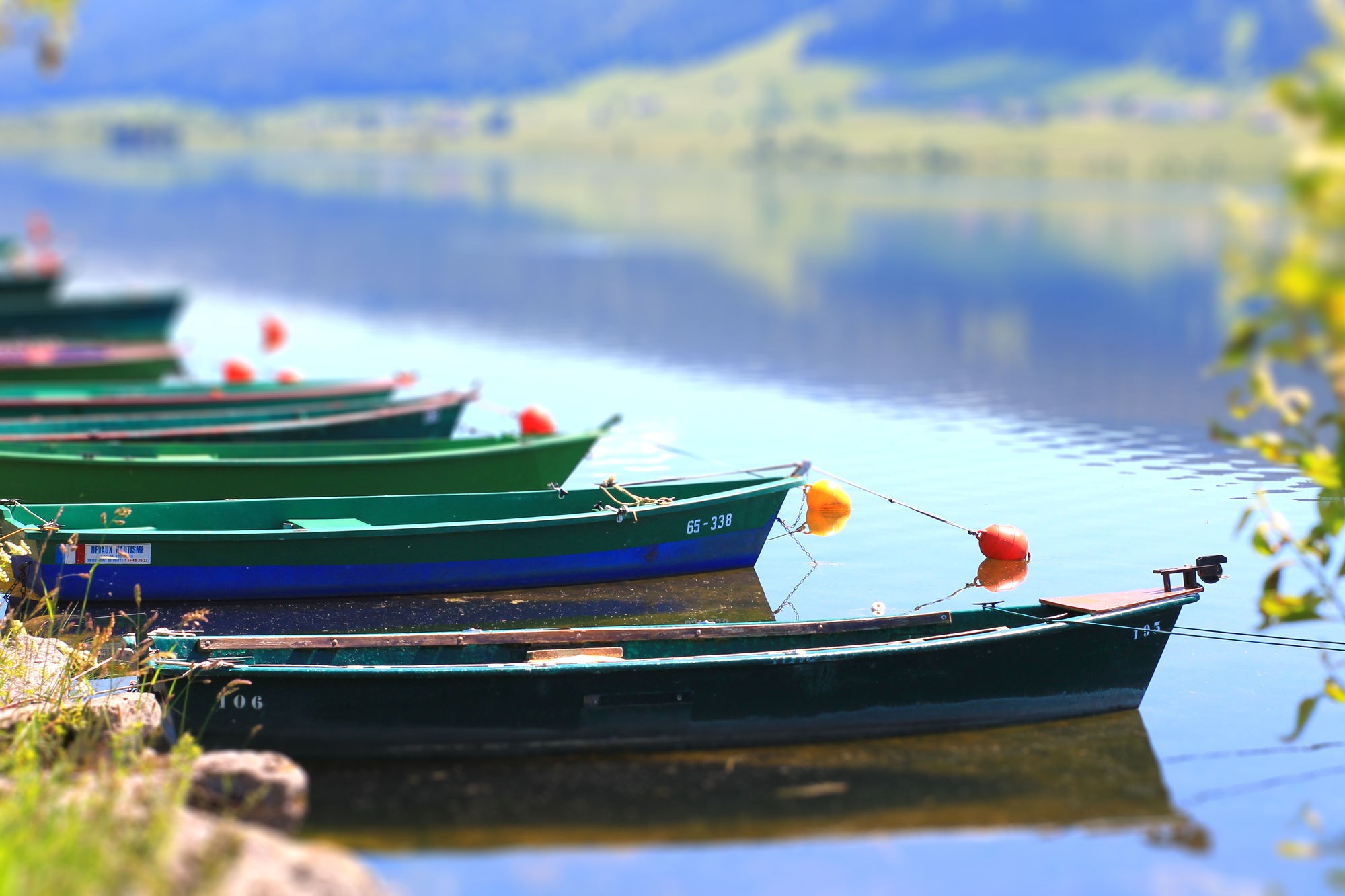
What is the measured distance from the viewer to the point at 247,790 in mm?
9414

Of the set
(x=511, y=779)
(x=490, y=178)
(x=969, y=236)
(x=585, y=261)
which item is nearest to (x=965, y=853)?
(x=511, y=779)

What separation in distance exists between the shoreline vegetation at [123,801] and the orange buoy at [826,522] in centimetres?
831

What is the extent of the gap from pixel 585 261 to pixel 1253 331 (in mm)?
47376

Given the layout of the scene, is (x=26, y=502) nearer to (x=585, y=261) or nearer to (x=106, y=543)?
(x=106, y=543)

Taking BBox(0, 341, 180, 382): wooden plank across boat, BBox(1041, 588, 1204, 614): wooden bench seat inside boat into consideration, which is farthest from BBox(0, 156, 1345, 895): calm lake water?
BBox(0, 341, 180, 382): wooden plank across boat

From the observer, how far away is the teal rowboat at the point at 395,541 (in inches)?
555

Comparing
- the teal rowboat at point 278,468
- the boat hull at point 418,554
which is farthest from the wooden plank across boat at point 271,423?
the boat hull at point 418,554

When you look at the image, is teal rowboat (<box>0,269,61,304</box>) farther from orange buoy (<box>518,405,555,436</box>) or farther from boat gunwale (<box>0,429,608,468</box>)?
boat gunwale (<box>0,429,608,468</box>)

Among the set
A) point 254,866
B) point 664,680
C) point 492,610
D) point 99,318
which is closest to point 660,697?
point 664,680

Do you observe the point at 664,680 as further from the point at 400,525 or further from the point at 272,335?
the point at 272,335

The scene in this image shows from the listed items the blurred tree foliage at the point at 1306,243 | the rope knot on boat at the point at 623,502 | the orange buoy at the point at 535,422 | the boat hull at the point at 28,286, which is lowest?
the orange buoy at the point at 535,422

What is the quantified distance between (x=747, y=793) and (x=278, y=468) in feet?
26.9

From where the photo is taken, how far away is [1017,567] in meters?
16.2

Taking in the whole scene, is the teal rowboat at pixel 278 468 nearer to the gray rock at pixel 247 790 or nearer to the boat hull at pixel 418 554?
the boat hull at pixel 418 554
